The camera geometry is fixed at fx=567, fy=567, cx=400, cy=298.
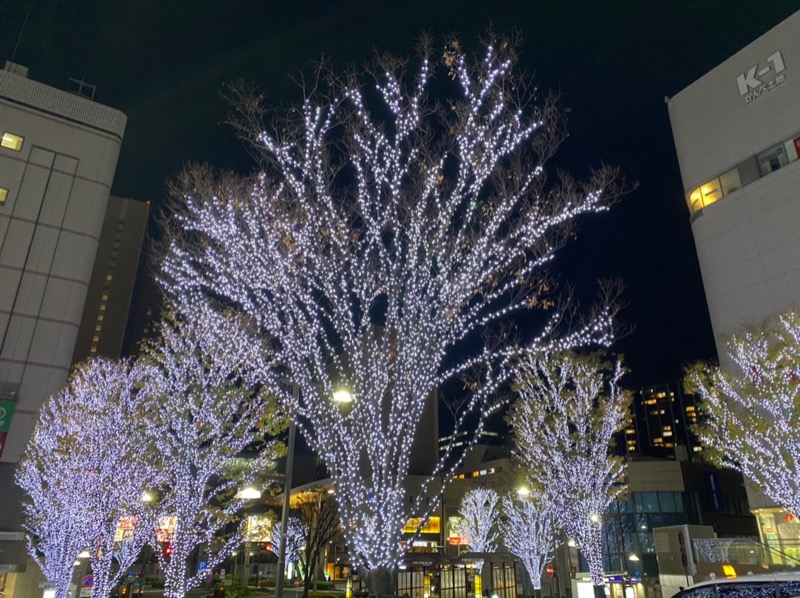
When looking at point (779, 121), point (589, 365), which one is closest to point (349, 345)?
point (589, 365)

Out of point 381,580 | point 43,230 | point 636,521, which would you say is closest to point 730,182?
point 636,521

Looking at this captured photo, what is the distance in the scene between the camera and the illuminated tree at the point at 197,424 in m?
14.5

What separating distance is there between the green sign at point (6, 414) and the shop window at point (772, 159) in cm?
3873

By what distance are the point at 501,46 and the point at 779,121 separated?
27.2 meters

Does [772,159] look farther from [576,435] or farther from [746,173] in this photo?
[576,435]

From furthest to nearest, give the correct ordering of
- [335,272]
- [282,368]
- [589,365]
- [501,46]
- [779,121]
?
[779,121]
[282,368]
[589,365]
[335,272]
[501,46]

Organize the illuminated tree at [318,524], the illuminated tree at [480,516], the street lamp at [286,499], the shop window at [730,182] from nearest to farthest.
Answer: the street lamp at [286,499] → the shop window at [730,182] → the illuminated tree at [318,524] → the illuminated tree at [480,516]

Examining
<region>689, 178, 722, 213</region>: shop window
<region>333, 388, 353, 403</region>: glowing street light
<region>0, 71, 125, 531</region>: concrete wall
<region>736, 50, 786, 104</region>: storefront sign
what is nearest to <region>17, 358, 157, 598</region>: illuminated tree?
<region>0, 71, 125, 531</region>: concrete wall

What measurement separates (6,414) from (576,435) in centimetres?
2529

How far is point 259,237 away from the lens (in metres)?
9.69

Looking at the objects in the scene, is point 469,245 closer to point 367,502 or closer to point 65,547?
point 367,502

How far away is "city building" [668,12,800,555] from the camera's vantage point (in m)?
27.5

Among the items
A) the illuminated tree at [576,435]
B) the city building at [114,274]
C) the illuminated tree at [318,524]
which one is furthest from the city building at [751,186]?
the city building at [114,274]

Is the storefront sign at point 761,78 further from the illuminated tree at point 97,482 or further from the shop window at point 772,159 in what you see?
the illuminated tree at point 97,482
